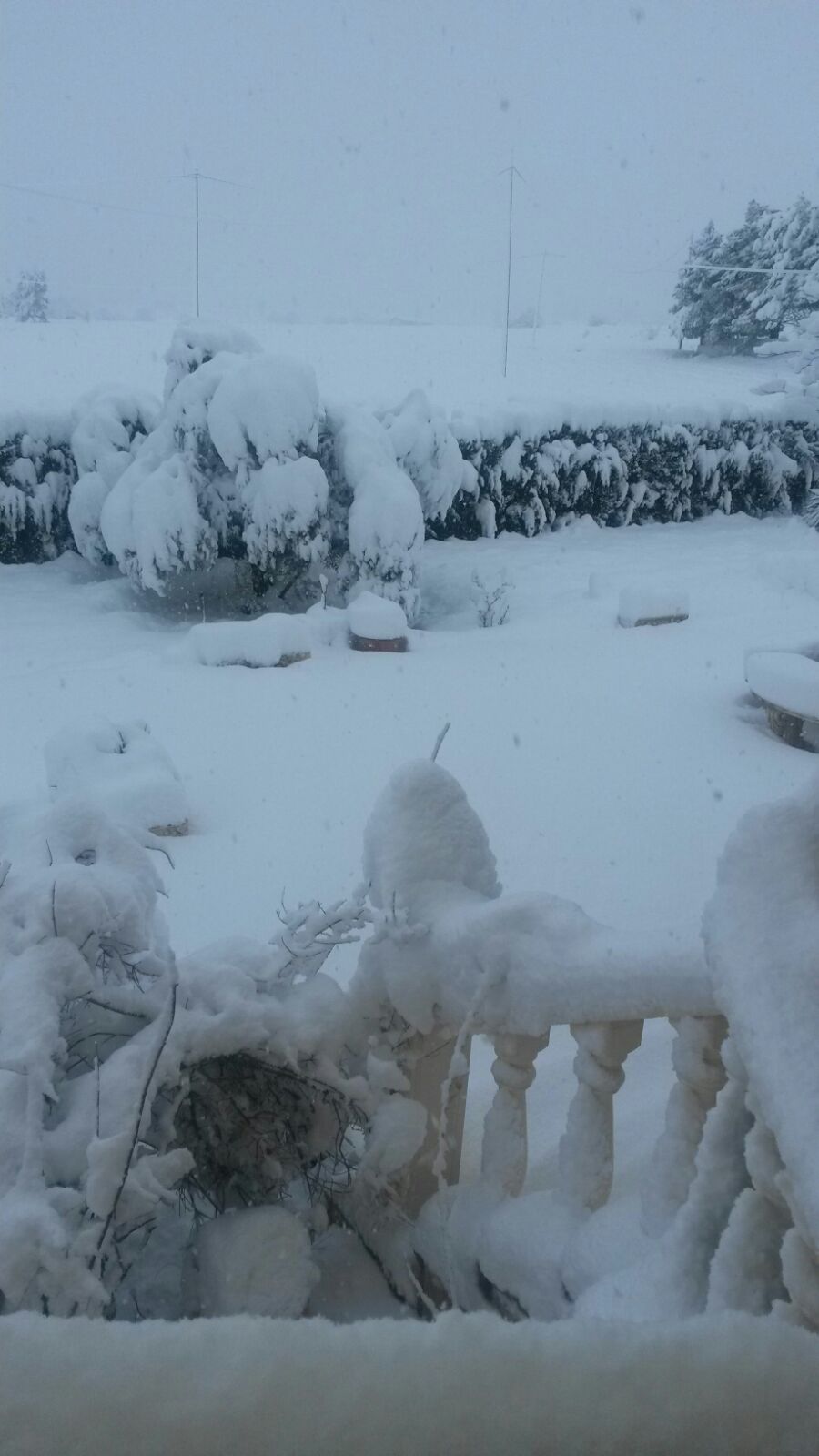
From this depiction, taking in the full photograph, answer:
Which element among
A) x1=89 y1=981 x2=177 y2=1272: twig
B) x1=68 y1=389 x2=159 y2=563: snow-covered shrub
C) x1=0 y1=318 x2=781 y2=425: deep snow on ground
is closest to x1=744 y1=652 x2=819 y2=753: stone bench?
x1=89 y1=981 x2=177 y2=1272: twig

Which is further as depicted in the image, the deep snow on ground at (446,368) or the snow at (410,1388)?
the deep snow on ground at (446,368)

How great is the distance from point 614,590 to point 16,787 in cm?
593

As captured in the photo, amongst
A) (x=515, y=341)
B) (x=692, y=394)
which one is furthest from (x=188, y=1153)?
(x=515, y=341)

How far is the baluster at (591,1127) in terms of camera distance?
1.29m

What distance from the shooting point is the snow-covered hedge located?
34.5 ft

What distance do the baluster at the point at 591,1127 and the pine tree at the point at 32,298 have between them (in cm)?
1354

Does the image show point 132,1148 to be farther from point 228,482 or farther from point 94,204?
point 94,204

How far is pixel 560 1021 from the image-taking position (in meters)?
1.29

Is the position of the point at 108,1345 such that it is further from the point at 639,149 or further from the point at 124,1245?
the point at 639,149

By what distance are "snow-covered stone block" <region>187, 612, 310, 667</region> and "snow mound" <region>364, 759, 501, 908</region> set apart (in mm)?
4864

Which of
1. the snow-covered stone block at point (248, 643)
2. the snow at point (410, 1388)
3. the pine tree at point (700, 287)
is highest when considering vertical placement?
the pine tree at point (700, 287)

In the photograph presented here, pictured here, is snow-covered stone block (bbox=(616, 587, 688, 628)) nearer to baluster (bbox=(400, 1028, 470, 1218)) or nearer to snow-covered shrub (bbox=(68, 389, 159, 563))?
snow-covered shrub (bbox=(68, 389, 159, 563))

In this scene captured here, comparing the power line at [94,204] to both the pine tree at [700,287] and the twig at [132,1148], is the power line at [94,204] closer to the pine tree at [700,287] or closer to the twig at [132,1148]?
the pine tree at [700,287]

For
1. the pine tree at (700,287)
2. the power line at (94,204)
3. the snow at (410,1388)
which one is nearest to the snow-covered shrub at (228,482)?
the power line at (94,204)
